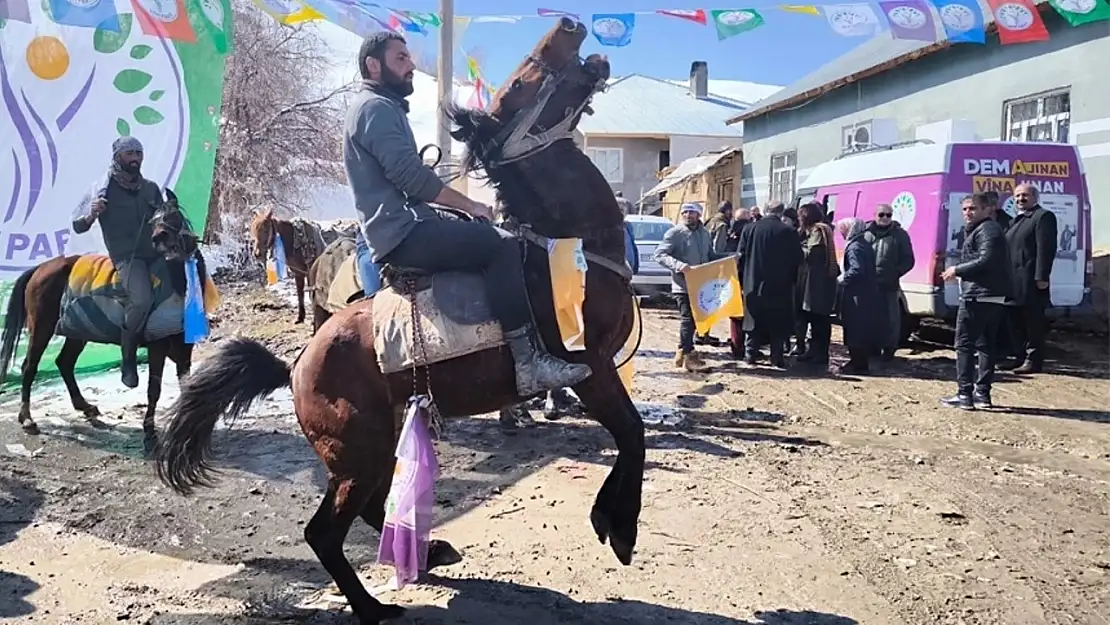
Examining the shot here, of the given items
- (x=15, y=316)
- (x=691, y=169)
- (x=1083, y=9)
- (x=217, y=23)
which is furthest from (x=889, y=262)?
(x=691, y=169)

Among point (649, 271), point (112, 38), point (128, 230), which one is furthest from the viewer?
point (649, 271)

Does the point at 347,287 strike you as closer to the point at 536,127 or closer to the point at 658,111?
the point at 536,127

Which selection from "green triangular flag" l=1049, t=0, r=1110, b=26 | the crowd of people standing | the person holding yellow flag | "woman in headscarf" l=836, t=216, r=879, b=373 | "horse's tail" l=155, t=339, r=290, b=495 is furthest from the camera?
"green triangular flag" l=1049, t=0, r=1110, b=26

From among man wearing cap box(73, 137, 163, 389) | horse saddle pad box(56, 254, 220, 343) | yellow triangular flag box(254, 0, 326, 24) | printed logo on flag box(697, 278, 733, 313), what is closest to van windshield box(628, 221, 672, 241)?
printed logo on flag box(697, 278, 733, 313)

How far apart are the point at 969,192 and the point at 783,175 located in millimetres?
14855

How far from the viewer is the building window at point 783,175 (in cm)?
2409

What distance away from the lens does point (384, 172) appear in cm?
369

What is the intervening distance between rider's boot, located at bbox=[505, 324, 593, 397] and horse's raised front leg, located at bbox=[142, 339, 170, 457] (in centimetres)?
416

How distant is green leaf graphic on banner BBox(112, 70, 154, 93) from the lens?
9.40m

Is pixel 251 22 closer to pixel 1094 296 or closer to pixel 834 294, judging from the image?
pixel 834 294

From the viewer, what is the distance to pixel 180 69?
9.84 meters

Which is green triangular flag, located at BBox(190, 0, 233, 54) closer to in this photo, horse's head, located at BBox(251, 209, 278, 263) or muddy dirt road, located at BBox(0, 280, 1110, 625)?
muddy dirt road, located at BBox(0, 280, 1110, 625)

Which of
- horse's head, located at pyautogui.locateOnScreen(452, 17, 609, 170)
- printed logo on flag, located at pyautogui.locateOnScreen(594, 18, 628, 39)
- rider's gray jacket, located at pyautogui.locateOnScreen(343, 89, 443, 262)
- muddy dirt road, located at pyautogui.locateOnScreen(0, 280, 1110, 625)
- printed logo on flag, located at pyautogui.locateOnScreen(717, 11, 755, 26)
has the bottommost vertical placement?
muddy dirt road, located at pyautogui.locateOnScreen(0, 280, 1110, 625)

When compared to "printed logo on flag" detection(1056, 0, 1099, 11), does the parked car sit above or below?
below
